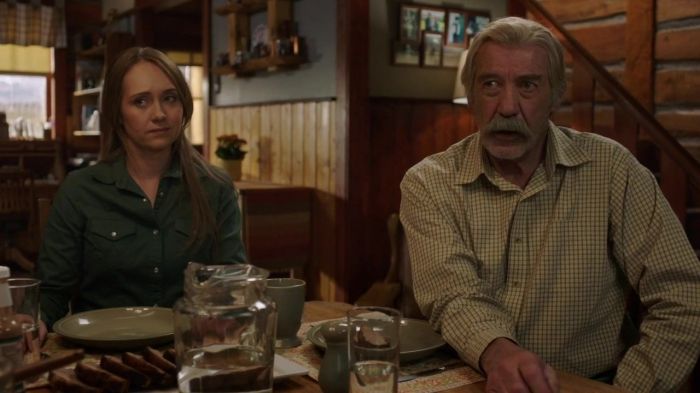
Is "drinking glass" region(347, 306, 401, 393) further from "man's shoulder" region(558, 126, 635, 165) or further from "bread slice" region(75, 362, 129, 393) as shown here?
"man's shoulder" region(558, 126, 635, 165)

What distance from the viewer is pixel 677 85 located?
126 inches

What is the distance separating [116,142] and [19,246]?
3.44 m

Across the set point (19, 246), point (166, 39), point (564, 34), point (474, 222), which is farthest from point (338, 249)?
point (166, 39)

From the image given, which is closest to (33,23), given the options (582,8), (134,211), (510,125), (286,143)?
(286,143)

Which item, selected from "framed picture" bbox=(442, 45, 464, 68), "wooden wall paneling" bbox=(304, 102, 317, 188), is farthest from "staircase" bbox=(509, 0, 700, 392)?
"wooden wall paneling" bbox=(304, 102, 317, 188)

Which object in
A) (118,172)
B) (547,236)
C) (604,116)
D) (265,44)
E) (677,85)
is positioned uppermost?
(265,44)

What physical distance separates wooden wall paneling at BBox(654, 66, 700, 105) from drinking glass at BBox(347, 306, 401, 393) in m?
2.59

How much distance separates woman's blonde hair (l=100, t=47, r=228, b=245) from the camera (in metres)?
1.98

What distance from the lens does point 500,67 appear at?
1.71 metres

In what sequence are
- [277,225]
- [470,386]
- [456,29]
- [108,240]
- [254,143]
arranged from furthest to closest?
[254,143] < [456,29] < [277,225] < [108,240] < [470,386]

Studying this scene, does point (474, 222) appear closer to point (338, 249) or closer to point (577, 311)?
point (577, 311)

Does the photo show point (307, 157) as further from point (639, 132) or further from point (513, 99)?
point (513, 99)

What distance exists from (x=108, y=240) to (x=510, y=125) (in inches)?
40.4

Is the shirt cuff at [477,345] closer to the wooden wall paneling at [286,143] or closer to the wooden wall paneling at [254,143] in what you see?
the wooden wall paneling at [286,143]
